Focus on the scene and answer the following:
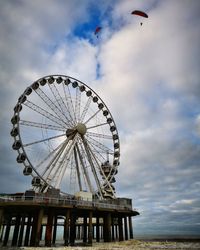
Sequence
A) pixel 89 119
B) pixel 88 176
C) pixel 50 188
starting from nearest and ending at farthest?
1. pixel 50 188
2. pixel 88 176
3. pixel 89 119

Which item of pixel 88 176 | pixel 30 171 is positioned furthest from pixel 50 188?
pixel 88 176

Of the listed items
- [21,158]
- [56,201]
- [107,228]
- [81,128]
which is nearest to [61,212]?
[56,201]

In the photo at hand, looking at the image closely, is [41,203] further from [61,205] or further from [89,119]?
[89,119]

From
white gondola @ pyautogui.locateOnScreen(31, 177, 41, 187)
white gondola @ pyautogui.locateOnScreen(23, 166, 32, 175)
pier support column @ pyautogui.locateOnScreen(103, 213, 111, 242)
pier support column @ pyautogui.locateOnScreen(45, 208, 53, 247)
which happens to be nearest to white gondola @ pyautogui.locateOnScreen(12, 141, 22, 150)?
white gondola @ pyautogui.locateOnScreen(23, 166, 32, 175)

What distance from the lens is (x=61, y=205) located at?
75.1 feet

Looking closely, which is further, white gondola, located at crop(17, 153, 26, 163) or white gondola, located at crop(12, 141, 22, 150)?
white gondola, located at crop(12, 141, 22, 150)

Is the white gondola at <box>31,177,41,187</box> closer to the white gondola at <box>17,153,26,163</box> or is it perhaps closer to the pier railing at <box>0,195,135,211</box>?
the pier railing at <box>0,195,135,211</box>

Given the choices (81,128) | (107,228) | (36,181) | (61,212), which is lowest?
(107,228)

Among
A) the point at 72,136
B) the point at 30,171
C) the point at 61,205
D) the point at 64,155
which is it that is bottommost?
the point at 61,205

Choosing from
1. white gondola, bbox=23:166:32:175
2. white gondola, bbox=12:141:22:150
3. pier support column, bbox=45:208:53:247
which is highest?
white gondola, bbox=12:141:22:150

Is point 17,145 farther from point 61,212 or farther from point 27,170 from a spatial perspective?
point 61,212

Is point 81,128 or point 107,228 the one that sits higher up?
point 81,128

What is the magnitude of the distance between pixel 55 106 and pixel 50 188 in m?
10.3

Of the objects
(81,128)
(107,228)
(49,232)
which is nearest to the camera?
(49,232)
